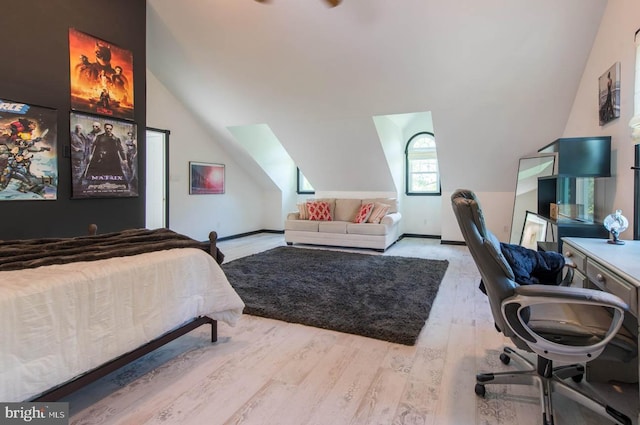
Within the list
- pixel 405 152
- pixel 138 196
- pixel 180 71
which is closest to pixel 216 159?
pixel 180 71

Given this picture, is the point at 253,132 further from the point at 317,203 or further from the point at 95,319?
the point at 95,319

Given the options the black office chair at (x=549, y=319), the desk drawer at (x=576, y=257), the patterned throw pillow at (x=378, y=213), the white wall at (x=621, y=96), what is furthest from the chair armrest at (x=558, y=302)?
the patterned throw pillow at (x=378, y=213)

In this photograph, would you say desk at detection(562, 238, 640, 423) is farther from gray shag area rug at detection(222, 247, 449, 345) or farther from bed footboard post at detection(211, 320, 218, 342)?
bed footboard post at detection(211, 320, 218, 342)

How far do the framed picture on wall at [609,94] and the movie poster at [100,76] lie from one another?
4874 millimetres

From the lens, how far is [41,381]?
1.48 meters

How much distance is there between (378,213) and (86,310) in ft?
16.8

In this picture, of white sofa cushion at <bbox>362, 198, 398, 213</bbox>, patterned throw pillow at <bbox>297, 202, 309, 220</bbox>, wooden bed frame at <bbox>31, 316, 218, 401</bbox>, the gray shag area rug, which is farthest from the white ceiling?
wooden bed frame at <bbox>31, 316, 218, 401</bbox>

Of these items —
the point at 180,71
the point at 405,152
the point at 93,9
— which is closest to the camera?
the point at 93,9

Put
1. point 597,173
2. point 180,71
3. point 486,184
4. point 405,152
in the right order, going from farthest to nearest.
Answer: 1. point 405,152
2. point 486,184
3. point 180,71
4. point 597,173

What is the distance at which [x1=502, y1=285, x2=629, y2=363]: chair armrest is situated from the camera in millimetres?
1468

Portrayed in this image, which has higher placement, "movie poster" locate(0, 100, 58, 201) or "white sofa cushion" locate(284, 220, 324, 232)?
"movie poster" locate(0, 100, 58, 201)

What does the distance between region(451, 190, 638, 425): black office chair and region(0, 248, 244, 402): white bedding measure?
1.73 m

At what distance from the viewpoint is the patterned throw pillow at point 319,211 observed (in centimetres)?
670

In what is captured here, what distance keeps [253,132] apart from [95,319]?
5663 millimetres
